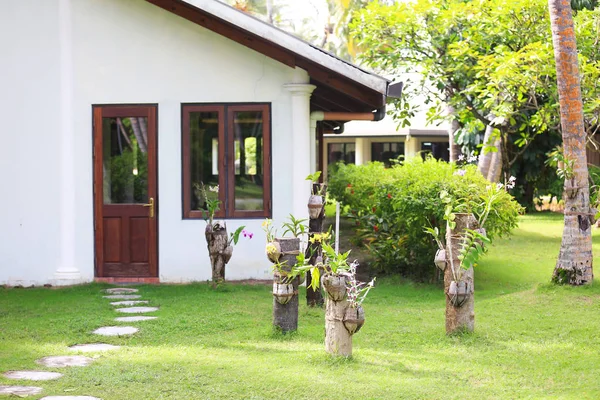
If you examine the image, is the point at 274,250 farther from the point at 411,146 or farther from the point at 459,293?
the point at 411,146

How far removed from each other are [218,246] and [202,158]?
5.08 ft

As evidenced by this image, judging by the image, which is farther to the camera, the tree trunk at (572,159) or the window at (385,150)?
→ the window at (385,150)

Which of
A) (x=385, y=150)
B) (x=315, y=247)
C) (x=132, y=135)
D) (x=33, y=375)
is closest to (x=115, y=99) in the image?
(x=132, y=135)

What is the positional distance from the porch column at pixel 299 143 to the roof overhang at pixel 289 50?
11.0 inches

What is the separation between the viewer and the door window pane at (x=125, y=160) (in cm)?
1156

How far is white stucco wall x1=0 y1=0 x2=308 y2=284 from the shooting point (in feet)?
37.6

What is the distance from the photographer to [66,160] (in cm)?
1146

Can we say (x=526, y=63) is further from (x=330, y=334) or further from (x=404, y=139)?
(x=404, y=139)

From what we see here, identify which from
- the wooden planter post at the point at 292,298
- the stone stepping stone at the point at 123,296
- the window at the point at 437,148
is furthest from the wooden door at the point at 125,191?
the window at the point at 437,148

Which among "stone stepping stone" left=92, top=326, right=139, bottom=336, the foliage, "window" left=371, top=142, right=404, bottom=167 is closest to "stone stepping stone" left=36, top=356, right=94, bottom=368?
"stone stepping stone" left=92, top=326, right=139, bottom=336

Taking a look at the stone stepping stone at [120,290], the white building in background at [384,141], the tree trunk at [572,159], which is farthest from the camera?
the white building in background at [384,141]

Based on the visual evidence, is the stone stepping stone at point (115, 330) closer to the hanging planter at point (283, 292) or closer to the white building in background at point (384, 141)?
the hanging planter at point (283, 292)

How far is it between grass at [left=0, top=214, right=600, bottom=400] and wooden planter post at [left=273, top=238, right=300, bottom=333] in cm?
13

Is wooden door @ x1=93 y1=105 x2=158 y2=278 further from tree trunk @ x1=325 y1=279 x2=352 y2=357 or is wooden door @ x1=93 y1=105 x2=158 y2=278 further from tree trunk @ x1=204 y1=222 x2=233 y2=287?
tree trunk @ x1=325 y1=279 x2=352 y2=357
